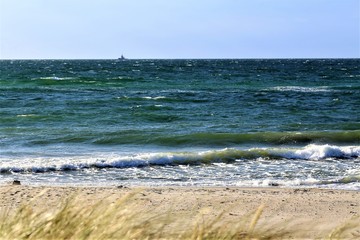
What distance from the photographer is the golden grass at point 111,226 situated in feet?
10.6

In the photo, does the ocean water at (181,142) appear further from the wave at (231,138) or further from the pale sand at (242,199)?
the pale sand at (242,199)

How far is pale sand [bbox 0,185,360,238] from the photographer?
9.16 meters

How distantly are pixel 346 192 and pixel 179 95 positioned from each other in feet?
83.2

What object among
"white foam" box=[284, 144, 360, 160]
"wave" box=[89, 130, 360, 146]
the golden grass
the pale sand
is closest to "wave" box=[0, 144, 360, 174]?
"white foam" box=[284, 144, 360, 160]

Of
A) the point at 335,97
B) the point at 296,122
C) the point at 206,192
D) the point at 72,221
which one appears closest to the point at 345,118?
the point at 296,122

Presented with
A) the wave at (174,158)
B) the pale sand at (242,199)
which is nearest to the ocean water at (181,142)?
the wave at (174,158)

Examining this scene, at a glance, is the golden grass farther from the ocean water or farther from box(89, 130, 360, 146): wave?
box(89, 130, 360, 146): wave

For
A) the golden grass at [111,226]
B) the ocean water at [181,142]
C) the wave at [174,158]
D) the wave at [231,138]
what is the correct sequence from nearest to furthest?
1. the golden grass at [111,226]
2. the ocean water at [181,142]
3. the wave at [174,158]
4. the wave at [231,138]

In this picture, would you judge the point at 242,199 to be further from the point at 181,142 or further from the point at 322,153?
the point at 181,142

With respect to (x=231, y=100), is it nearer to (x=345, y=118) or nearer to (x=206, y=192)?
(x=345, y=118)

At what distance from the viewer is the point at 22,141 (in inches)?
693

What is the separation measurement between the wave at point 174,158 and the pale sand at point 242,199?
2595mm

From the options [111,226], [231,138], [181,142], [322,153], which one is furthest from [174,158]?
[111,226]

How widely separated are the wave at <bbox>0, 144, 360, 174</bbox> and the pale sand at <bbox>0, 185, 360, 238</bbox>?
8.51 feet
